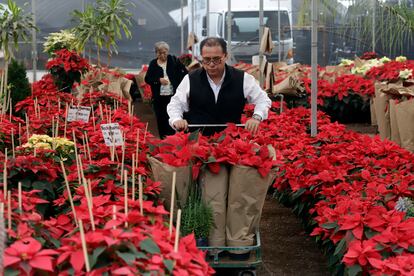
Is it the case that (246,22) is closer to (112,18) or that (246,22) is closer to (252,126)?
(112,18)

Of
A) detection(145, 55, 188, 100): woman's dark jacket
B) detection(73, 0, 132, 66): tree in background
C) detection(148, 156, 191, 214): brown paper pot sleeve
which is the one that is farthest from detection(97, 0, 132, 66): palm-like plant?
detection(148, 156, 191, 214): brown paper pot sleeve

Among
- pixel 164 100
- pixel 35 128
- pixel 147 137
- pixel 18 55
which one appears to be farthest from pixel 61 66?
pixel 18 55

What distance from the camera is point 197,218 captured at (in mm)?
4344

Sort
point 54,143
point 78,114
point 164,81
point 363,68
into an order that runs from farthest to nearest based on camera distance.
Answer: point 363,68
point 164,81
point 78,114
point 54,143

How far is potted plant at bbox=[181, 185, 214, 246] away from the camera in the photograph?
4.32 metres

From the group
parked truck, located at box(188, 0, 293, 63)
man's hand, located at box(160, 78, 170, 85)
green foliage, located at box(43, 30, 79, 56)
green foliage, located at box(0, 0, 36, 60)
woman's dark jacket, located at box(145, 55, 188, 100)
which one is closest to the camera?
green foliage, located at box(0, 0, 36, 60)

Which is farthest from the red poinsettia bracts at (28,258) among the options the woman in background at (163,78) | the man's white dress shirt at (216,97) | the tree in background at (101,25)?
the tree in background at (101,25)

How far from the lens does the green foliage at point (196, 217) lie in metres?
4.32

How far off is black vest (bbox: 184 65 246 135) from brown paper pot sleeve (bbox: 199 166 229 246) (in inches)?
54.8

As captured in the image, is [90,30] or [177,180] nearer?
[177,180]

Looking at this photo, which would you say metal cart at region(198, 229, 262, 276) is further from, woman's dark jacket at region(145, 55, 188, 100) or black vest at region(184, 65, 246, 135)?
woman's dark jacket at region(145, 55, 188, 100)

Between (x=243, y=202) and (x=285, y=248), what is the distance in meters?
1.95

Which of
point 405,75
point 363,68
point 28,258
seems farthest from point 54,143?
point 363,68

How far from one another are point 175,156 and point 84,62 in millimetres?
6353
